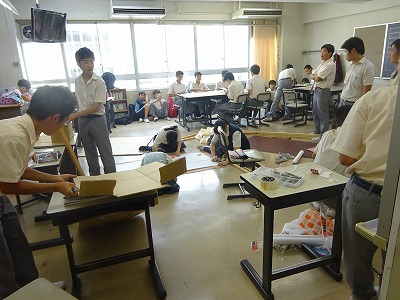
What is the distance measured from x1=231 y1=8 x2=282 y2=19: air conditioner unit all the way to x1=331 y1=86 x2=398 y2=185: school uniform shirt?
7140mm

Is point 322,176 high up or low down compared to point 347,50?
down

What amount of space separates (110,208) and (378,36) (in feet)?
22.7

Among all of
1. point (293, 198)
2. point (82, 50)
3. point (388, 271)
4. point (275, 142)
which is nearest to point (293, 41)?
point (275, 142)

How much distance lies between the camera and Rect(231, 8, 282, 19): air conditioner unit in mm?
7527

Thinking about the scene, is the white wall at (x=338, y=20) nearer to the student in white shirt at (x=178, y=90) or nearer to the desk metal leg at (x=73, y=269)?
the student in white shirt at (x=178, y=90)

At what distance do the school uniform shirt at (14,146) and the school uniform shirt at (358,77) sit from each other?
4042mm

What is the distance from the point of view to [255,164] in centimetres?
326

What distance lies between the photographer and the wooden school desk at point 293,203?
1.62 meters

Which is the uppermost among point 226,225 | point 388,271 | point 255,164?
point 388,271

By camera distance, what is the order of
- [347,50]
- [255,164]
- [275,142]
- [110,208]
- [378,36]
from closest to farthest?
[110,208] → [255,164] → [347,50] → [275,142] → [378,36]

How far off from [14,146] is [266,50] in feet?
27.9

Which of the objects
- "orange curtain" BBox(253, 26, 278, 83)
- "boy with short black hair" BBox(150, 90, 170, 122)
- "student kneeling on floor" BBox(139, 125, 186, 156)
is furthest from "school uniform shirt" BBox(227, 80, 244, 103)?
"orange curtain" BBox(253, 26, 278, 83)

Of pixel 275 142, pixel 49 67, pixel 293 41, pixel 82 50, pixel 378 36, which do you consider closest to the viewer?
pixel 82 50

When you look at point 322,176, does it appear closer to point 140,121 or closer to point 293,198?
point 293,198
